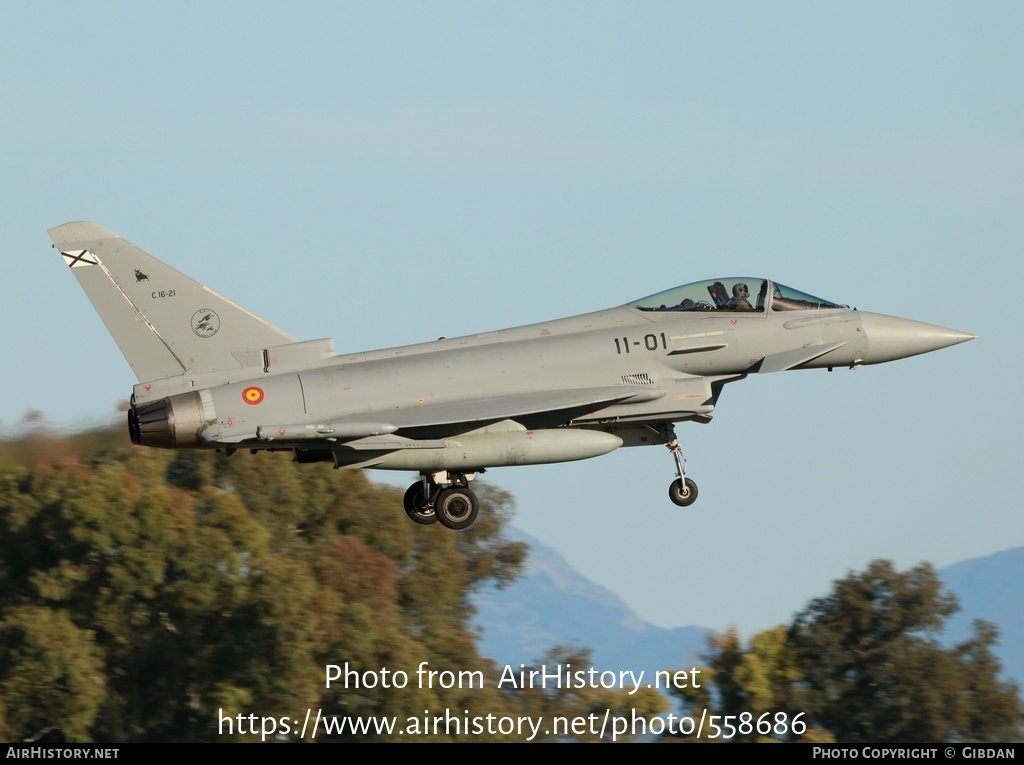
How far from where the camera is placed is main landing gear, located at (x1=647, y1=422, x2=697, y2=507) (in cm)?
2078

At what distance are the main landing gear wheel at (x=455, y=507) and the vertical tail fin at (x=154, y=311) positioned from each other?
3.10 meters

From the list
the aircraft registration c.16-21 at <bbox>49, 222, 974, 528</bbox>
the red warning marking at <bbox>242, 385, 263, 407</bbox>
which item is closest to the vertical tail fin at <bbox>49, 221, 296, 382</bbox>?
Answer: the aircraft registration c.16-21 at <bbox>49, 222, 974, 528</bbox>

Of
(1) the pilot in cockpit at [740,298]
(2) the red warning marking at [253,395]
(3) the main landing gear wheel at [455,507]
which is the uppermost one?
(1) the pilot in cockpit at [740,298]

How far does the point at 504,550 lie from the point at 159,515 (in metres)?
15.5

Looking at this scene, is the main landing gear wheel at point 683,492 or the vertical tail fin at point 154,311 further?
the main landing gear wheel at point 683,492

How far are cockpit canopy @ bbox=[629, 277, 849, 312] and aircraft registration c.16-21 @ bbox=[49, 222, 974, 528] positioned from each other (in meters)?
0.02

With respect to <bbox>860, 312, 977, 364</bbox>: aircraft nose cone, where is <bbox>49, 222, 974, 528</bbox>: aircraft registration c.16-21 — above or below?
below

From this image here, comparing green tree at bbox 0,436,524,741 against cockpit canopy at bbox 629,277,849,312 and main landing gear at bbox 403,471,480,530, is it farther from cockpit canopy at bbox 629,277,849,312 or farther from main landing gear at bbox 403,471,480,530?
cockpit canopy at bbox 629,277,849,312

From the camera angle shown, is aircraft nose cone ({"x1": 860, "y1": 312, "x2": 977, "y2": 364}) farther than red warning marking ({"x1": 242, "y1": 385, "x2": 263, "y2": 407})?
Yes

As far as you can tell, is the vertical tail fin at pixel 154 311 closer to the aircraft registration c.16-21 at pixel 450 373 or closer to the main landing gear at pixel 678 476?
the aircraft registration c.16-21 at pixel 450 373

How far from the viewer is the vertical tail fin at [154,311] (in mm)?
20031

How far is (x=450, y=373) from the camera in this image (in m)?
19.9

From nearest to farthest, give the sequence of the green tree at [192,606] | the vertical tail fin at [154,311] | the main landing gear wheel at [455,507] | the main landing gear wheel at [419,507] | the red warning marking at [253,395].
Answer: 1. the red warning marking at [253,395]
2. the vertical tail fin at [154,311]
3. the main landing gear wheel at [455,507]
4. the main landing gear wheel at [419,507]
5. the green tree at [192,606]

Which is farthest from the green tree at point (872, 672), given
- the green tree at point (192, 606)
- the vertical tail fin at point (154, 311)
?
the vertical tail fin at point (154, 311)
